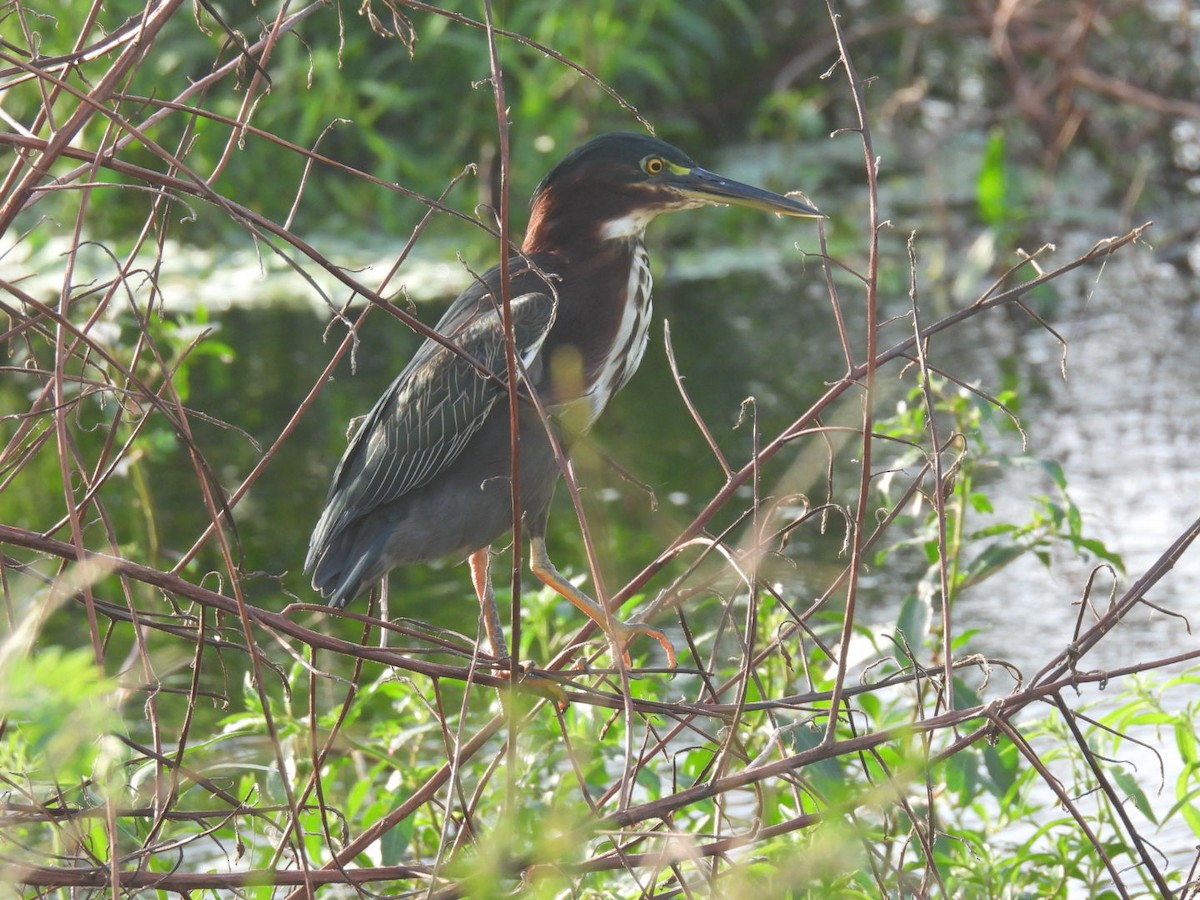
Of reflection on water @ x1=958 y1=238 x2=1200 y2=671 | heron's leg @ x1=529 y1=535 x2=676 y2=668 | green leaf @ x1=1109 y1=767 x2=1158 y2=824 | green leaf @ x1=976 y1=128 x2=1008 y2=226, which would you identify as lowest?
green leaf @ x1=1109 y1=767 x2=1158 y2=824

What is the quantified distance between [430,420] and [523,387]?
235 millimetres

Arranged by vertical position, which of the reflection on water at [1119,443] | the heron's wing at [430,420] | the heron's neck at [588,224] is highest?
the reflection on water at [1119,443]

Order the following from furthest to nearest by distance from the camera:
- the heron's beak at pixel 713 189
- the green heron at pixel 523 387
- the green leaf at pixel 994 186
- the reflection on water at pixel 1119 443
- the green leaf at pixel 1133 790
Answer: the green leaf at pixel 994 186
the reflection on water at pixel 1119 443
the heron's beak at pixel 713 189
the green heron at pixel 523 387
the green leaf at pixel 1133 790

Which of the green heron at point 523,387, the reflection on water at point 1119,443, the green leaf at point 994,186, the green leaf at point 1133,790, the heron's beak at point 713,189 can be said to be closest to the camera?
the green leaf at point 1133,790

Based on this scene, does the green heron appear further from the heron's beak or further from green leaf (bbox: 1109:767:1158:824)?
green leaf (bbox: 1109:767:1158:824)

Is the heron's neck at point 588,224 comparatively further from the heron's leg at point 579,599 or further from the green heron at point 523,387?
the heron's leg at point 579,599

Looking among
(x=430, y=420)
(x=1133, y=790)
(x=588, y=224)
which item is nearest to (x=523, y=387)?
(x=430, y=420)

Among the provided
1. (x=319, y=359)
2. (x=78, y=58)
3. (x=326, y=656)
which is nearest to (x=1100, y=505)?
(x=326, y=656)

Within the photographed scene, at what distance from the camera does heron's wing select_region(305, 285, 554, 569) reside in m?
2.49

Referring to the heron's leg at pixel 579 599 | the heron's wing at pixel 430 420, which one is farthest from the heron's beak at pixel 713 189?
the heron's leg at pixel 579 599

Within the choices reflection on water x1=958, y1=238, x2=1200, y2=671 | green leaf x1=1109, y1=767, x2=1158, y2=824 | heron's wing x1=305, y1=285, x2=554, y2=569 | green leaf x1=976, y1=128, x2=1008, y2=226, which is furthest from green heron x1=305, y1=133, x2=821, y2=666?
green leaf x1=976, y1=128, x2=1008, y2=226

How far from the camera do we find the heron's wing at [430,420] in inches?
97.9

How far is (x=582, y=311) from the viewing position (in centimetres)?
261

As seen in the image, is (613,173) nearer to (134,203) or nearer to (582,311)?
(582,311)
